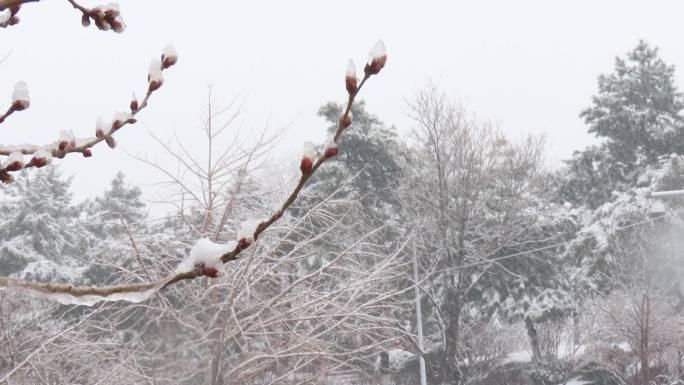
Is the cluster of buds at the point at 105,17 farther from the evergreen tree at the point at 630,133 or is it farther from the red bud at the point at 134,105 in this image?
the evergreen tree at the point at 630,133

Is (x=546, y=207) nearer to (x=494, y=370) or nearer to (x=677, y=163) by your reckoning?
(x=677, y=163)

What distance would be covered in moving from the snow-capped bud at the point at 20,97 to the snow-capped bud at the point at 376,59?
3.03 feet

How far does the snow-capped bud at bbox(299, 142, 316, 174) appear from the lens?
1185 millimetres

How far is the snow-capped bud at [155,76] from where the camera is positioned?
1603 mm

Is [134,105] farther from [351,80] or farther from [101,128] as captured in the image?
[351,80]

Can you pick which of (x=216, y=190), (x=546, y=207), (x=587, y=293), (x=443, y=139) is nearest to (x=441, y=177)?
(x=443, y=139)

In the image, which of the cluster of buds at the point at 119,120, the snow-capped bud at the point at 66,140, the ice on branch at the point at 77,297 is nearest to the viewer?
the ice on branch at the point at 77,297

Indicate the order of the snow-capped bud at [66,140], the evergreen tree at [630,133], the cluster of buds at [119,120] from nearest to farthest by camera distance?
the snow-capped bud at [66,140] → the cluster of buds at [119,120] → the evergreen tree at [630,133]

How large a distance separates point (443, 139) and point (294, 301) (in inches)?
502

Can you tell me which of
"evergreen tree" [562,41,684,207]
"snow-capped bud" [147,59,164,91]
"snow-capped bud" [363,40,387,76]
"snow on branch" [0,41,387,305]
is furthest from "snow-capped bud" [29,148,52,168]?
"evergreen tree" [562,41,684,207]

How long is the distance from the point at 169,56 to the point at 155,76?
7 cm

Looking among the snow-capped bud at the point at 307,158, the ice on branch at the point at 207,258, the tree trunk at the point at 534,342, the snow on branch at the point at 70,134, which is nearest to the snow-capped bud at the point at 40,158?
the snow on branch at the point at 70,134

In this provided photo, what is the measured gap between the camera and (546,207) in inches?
888

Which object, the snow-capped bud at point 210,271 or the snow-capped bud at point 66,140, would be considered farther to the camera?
the snow-capped bud at point 66,140
